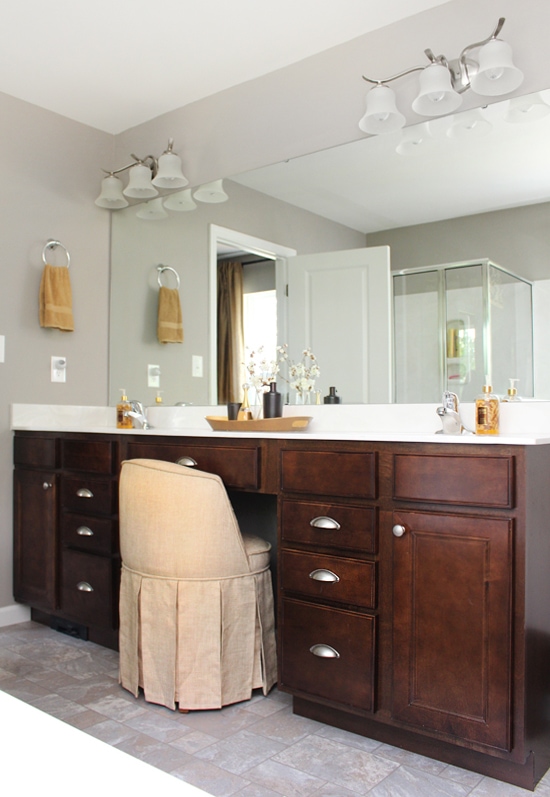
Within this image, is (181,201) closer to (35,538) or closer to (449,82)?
(449,82)

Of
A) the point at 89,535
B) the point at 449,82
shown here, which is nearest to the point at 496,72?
the point at 449,82

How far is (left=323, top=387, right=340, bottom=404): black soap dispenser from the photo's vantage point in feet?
8.41

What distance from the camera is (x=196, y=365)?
306cm

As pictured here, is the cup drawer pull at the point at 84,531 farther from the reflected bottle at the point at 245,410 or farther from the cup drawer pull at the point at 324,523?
the cup drawer pull at the point at 324,523

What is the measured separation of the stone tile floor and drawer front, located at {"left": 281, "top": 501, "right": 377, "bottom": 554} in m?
0.54

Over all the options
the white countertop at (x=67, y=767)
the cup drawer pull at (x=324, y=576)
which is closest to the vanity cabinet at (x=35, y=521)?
the cup drawer pull at (x=324, y=576)

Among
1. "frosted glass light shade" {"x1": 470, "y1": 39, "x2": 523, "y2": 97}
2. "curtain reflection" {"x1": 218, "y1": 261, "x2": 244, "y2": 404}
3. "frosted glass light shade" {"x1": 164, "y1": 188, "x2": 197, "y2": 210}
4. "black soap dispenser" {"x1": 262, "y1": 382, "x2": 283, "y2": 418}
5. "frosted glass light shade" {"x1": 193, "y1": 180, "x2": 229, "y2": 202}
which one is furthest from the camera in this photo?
"frosted glass light shade" {"x1": 164, "y1": 188, "x2": 197, "y2": 210}

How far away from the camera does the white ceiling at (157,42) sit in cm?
240

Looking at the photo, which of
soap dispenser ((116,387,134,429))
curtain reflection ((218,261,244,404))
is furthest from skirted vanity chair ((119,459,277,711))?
soap dispenser ((116,387,134,429))

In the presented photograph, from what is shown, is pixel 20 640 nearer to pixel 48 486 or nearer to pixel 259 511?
pixel 48 486

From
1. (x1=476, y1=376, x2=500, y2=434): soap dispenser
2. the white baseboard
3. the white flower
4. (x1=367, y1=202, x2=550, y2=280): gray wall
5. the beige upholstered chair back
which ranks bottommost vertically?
the white baseboard

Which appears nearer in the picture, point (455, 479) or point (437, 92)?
point (455, 479)

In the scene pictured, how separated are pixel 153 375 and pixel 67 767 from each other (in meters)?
2.95

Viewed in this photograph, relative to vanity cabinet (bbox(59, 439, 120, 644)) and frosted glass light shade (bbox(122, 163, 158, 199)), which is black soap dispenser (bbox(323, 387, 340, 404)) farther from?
frosted glass light shade (bbox(122, 163, 158, 199))
